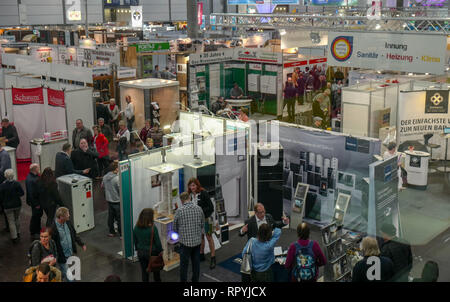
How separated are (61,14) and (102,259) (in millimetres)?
33132

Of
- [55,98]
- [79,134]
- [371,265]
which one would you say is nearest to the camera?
[371,265]

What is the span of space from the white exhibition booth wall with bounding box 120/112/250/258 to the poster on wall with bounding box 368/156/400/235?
2.36 metres

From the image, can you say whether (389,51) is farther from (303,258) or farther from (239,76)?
(239,76)

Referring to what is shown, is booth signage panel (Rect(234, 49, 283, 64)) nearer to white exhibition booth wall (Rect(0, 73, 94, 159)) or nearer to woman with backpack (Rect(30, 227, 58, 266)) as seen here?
white exhibition booth wall (Rect(0, 73, 94, 159))

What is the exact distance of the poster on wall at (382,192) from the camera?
5968mm

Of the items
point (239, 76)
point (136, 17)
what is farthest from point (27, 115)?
point (136, 17)

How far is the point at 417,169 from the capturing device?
984 centimetres

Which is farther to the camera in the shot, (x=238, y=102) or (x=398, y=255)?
(x=238, y=102)

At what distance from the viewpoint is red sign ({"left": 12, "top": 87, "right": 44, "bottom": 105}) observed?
1142 cm

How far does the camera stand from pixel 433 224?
8.12 m

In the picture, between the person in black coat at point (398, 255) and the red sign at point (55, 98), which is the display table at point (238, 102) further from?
Answer: the person in black coat at point (398, 255)

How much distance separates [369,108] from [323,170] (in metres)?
3.61

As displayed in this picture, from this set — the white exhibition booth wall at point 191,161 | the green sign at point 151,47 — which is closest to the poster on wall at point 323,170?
the white exhibition booth wall at point 191,161

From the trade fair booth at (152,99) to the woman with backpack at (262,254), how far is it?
28.7ft
